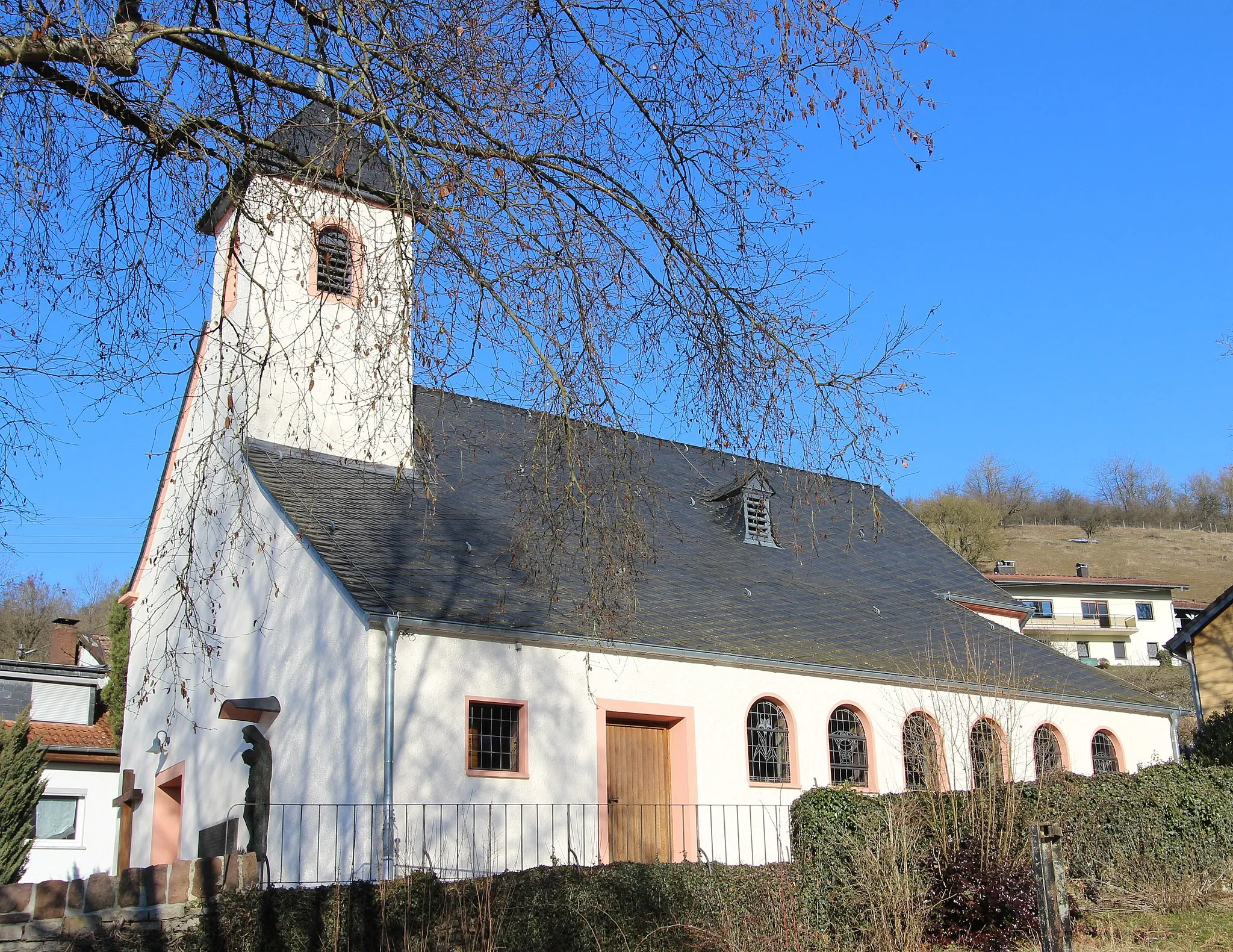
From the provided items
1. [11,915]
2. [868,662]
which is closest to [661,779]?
[868,662]

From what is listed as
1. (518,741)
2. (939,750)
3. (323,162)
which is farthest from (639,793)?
(323,162)

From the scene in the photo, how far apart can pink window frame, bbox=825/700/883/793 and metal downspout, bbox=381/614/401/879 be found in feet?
22.8

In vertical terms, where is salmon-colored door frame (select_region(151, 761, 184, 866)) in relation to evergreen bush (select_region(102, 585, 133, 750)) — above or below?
below

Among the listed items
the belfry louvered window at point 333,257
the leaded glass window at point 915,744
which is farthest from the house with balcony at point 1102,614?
the belfry louvered window at point 333,257

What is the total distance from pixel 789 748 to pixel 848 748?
4.25ft

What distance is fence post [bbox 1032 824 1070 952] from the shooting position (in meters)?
6.57

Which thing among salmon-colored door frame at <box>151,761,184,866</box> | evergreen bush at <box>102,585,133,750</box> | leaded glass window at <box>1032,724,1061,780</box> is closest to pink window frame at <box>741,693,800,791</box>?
leaded glass window at <box>1032,724,1061,780</box>

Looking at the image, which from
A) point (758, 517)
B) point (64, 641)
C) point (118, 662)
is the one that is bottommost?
point (118, 662)

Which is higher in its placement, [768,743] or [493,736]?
[493,736]

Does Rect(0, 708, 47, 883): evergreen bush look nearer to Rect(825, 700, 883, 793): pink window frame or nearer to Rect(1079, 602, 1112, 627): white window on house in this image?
Rect(825, 700, 883, 793): pink window frame

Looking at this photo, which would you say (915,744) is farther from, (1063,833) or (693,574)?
(693,574)

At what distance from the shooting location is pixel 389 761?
39.2 feet

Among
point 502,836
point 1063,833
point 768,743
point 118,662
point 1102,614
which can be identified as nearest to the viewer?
point 1063,833

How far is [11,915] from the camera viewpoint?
7.46 m
